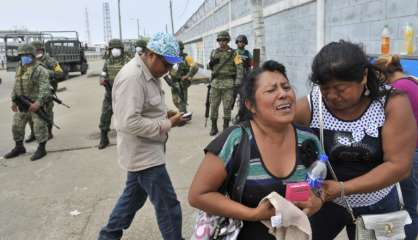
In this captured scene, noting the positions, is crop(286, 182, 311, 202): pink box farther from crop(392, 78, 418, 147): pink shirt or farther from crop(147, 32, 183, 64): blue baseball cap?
crop(147, 32, 183, 64): blue baseball cap

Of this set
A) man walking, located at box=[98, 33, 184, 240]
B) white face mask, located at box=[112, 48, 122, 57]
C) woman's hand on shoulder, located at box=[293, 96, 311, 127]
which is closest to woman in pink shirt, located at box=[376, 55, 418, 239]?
woman's hand on shoulder, located at box=[293, 96, 311, 127]

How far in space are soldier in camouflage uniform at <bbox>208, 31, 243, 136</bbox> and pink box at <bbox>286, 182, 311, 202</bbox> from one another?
603 centimetres

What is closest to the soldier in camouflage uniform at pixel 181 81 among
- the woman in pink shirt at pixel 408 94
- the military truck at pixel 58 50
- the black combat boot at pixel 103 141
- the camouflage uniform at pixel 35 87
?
the black combat boot at pixel 103 141

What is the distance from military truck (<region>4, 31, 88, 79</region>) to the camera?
23859 millimetres

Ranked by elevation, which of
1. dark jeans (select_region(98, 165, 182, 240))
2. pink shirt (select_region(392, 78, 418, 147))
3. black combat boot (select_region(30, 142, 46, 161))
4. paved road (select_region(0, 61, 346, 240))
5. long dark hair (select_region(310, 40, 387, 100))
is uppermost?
long dark hair (select_region(310, 40, 387, 100))

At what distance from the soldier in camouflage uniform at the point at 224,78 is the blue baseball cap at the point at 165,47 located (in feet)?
15.8

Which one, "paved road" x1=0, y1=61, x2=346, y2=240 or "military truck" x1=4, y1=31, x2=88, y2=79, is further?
"military truck" x1=4, y1=31, x2=88, y2=79

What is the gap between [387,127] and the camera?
188cm

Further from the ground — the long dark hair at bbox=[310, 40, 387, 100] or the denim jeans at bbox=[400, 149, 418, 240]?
the long dark hair at bbox=[310, 40, 387, 100]

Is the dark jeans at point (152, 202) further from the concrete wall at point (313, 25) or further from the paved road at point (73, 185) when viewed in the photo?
the concrete wall at point (313, 25)

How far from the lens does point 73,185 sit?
17.3 ft

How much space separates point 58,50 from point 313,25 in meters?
19.4

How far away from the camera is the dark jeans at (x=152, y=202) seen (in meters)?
3.00

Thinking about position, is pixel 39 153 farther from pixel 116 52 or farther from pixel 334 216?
pixel 334 216
